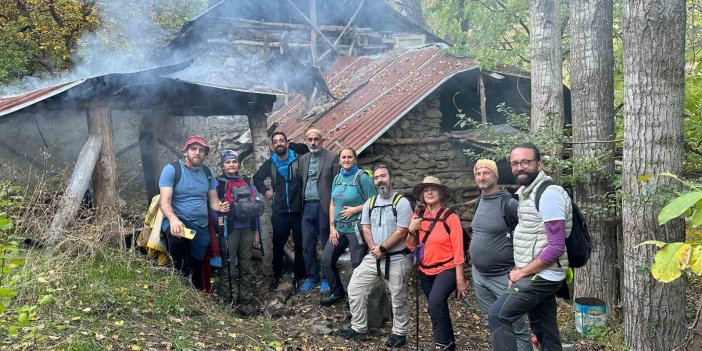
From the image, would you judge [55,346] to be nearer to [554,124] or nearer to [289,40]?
[554,124]

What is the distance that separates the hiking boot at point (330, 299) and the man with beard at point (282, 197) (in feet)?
2.22

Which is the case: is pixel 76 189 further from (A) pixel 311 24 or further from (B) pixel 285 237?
(A) pixel 311 24

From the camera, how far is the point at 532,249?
15.5 feet

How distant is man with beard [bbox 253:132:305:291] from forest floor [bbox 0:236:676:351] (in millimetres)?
609

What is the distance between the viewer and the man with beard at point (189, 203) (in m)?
6.55

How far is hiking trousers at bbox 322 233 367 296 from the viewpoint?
22.7 feet

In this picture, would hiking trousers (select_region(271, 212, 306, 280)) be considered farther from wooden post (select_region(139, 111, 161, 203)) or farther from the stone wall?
wooden post (select_region(139, 111, 161, 203))

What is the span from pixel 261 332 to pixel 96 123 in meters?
3.38

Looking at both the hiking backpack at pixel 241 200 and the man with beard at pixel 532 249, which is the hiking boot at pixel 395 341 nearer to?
the man with beard at pixel 532 249

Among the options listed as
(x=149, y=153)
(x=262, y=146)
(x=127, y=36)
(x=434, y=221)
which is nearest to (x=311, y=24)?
(x=127, y=36)

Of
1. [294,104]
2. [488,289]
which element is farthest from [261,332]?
[294,104]

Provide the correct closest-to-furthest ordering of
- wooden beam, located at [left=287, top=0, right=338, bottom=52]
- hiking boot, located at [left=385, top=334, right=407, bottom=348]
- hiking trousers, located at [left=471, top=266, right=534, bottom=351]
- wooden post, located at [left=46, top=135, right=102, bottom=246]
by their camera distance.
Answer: hiking trousers, located at [left=471, top=266, right=534, bottom=351] < hiking boot, located at [left=385, top=334, right=407, bottom=348] < wooden post, located at [left=46, top=135, right=102, bottom=246] < wooden beam, located at [left=287, top=0, right=338, bottom=52]

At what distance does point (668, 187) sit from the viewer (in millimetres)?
5422

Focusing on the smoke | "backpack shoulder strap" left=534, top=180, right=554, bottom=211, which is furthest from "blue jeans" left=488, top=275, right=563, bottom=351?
the smoke
